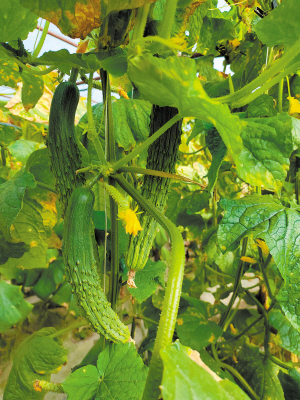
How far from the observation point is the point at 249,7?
747 mm

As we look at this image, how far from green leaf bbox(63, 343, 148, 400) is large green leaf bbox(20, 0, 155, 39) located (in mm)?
528

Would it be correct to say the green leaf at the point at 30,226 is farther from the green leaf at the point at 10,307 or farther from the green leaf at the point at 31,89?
the green leaf at the point at 10,307

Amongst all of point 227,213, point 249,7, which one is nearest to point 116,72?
point 227,213

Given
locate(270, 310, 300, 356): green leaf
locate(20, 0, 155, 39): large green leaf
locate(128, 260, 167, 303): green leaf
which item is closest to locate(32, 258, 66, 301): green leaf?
locate(128, 260, 167, 303): green leaf

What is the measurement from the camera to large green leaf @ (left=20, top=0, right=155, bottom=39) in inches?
13.4

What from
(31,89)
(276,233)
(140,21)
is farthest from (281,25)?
(31,89)

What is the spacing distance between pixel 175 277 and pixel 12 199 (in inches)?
13.5

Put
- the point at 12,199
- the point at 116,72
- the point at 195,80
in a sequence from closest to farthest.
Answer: the point at 195,80 < the point at 116,72 < the point at 12,199

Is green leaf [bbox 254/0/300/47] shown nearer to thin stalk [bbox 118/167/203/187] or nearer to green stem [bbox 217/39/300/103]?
green stem [bbox 217/39/300/103]

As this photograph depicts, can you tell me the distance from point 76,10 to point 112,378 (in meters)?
0.59

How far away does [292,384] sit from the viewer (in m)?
0.72

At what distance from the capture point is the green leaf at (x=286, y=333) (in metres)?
0.74

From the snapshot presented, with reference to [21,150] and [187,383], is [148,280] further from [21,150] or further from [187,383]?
[21,150]

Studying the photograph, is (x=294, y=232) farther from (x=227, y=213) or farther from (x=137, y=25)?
(x=137, y=25)
